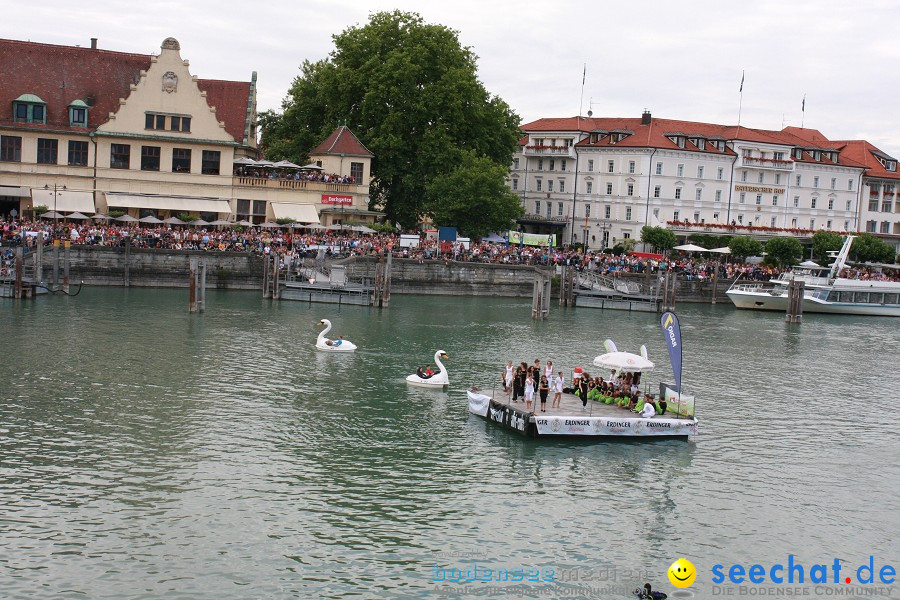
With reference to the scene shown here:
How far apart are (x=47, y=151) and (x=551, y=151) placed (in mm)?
55725

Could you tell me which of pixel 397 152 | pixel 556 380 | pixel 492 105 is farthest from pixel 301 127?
pixel 556 380

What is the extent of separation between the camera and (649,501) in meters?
27.1

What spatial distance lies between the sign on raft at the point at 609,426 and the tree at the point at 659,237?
203 feet

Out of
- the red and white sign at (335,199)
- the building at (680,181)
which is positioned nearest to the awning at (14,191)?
the red and white sign at (335,199)

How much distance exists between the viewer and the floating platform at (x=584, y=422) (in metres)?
32.2

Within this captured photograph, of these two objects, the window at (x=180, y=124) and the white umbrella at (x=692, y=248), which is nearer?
the window at (x=180, y=124)

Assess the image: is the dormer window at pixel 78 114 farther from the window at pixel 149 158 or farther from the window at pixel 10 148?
the window at pixel 149 158

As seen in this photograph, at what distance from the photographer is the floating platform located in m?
32.2

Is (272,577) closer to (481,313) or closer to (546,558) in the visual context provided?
(546,558)

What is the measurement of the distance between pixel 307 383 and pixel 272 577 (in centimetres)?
1896

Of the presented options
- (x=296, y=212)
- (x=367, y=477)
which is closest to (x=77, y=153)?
(x=296, y=212)

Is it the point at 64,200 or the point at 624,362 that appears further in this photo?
the point at 64,200

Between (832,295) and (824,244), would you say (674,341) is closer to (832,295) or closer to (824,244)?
(832,295)

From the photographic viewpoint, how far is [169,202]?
7662 cm
